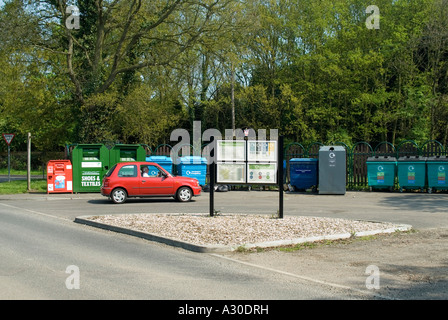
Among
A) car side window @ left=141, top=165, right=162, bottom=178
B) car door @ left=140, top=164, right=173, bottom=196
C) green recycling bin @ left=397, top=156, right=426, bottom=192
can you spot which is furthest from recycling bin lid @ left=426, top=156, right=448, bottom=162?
car side window @ left=141, top=165, right=162, bottom=178

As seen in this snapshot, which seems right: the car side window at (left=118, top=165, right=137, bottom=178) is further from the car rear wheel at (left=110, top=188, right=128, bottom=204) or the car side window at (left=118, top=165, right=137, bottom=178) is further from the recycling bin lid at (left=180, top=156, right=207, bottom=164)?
the recycling bin lid at (left=180, top=156, right=207, bottom=164)

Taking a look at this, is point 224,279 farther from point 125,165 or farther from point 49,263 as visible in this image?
point 125,165

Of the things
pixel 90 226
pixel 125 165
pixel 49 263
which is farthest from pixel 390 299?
pixel 125 165

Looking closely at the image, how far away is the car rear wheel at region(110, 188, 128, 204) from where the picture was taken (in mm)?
18948

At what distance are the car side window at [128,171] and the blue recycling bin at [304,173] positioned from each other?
7.89m

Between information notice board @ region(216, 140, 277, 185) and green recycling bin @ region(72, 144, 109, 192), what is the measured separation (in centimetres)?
1055

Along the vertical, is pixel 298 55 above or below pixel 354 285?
above

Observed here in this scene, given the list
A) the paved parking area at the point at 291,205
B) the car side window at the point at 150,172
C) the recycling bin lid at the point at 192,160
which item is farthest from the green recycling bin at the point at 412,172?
the car side window at the point at 150,172

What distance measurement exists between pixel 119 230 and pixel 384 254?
20.3ft

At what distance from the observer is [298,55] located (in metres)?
40.2

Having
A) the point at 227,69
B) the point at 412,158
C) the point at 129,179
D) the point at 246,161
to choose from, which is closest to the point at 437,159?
the point at 412,158

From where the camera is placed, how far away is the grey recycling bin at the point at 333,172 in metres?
21.9

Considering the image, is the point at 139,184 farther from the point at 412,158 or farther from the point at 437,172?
the point at 437,172
